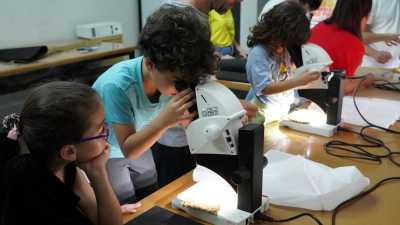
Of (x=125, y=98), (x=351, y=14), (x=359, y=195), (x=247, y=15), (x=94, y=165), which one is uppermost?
(x=351, y=14)

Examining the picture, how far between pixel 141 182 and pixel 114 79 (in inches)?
17.9

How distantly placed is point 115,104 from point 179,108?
0.85ft

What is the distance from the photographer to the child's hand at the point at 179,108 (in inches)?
39.8

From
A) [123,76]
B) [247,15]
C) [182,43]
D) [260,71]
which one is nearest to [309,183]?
[182,43]

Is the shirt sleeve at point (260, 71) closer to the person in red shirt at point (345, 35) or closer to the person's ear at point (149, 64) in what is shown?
the person in red shirt at point (345, 35)

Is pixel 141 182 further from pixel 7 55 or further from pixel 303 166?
pixel 7 55

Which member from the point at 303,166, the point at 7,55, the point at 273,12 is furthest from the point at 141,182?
the point at 7,55

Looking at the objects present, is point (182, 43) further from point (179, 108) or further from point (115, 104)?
point (115, 104)

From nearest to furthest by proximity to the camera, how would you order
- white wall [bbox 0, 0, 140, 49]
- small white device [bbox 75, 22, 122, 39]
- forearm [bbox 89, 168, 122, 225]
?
forearm [bbox 89, 168, 122, 225]
white wall [bbox 0, 0, 140, 49]
small white device [bbox 75, 22, 122, 39]

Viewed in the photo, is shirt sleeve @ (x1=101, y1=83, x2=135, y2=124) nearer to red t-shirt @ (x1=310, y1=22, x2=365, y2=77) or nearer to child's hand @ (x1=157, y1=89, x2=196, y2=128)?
child's hand @ (x1=157, y1=89, x2=196, y2=128)

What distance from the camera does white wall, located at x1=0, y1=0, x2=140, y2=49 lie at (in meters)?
3.07

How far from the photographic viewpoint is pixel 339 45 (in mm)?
2107

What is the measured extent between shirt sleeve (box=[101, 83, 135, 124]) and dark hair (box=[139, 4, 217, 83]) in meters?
0.20

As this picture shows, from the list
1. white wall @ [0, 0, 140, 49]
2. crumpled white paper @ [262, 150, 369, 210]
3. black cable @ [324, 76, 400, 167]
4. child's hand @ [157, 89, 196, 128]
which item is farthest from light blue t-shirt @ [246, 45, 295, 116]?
white wall @ [0, 0, 140, 49]
